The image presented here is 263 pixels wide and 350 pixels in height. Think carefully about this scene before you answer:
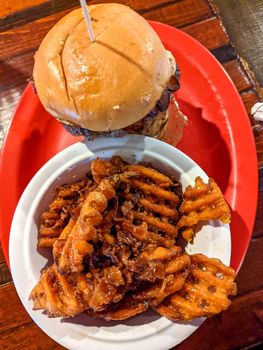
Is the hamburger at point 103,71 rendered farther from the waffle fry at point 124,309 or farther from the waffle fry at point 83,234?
the waffle fry at point 124,309

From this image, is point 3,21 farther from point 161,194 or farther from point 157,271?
point 157,271

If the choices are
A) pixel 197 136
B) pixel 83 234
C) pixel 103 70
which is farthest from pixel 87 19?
pixel 197 136

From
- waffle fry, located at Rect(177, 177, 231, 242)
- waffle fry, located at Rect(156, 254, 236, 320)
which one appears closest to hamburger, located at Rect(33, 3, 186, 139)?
waffle fry, located at Rect(177, 177, 231, 242)

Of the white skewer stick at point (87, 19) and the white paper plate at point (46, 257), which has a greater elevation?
the white skewer stick at point (87, 19)

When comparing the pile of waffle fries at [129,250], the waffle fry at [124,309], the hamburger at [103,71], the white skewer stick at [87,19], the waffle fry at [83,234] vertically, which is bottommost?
the waffle fry at [124,309]

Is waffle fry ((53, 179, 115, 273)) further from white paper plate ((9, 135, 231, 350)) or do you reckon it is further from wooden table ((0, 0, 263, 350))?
wooden table ((0, 0, 263, 350))

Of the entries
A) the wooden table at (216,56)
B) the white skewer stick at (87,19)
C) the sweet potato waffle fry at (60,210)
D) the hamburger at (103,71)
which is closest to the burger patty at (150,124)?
the hamburger at (103,71)
